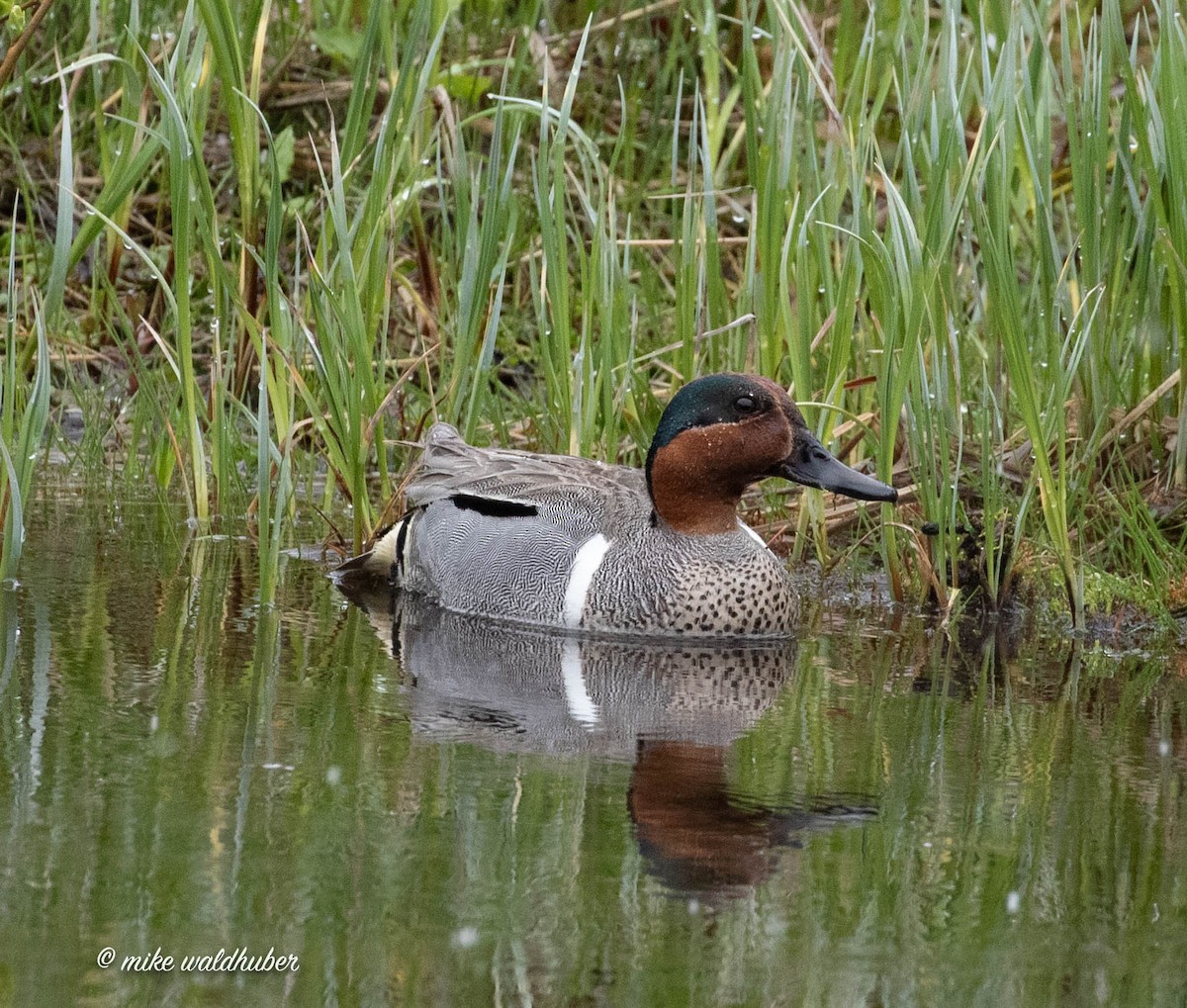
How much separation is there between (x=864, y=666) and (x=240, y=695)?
1528mm

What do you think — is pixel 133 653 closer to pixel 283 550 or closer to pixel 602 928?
pixel 283 550

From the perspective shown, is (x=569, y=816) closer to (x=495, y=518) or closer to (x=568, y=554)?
(x=568, y=554)

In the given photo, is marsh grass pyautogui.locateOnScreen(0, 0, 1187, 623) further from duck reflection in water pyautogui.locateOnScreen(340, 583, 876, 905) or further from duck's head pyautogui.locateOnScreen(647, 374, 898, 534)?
duck reflection in water pyautogui.locateOnScreen(340, 583, 876, 905)

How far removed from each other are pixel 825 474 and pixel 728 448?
282 millimetres

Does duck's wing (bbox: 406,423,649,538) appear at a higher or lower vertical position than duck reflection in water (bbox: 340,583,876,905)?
higher

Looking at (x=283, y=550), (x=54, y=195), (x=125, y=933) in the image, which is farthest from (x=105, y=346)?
(x=125, y=933)

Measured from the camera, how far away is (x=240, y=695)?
13.5 feet

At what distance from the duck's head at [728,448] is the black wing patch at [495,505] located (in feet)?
1.34

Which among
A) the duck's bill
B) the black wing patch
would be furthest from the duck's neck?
the black wing patch

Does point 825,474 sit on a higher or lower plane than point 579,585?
higher

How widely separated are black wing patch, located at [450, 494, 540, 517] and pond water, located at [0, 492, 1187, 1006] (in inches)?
25.4

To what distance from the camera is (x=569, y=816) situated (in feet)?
10.9

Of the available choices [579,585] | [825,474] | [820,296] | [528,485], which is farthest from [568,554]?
[820,296]

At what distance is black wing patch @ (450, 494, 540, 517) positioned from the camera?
18.5 ft
